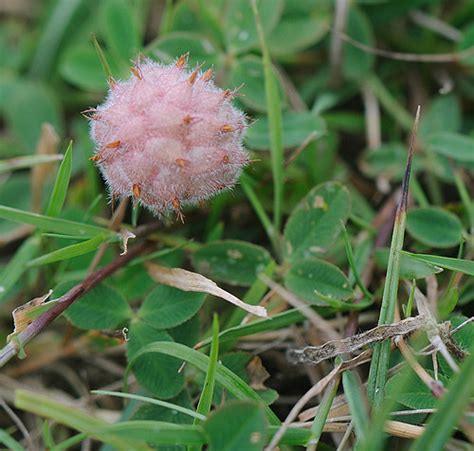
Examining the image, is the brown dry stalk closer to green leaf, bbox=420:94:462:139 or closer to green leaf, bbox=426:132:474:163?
green leaf, bbox=426:132:474:163

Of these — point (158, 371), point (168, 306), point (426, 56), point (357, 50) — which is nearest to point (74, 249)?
point (168, 306)

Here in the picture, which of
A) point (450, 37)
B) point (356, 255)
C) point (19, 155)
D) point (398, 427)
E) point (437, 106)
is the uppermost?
point (19, 155)

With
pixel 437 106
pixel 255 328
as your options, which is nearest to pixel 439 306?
pixel 255 328

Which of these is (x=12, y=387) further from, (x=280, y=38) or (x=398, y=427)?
(x=280, y=38)

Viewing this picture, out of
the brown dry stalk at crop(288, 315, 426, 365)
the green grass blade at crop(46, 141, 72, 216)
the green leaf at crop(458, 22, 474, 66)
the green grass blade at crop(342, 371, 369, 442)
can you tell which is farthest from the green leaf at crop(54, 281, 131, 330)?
the green leaf at crop(458, 22, 474, 66)

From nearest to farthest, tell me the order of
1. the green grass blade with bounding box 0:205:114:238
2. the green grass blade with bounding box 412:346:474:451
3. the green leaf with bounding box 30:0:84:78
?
the green grass blade with bounding box 412:346:474:451, the green grass blade with bounding box 0:205:114:238, the green leaf with bounding box 30:0:84:78

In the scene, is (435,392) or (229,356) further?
(229,356)
